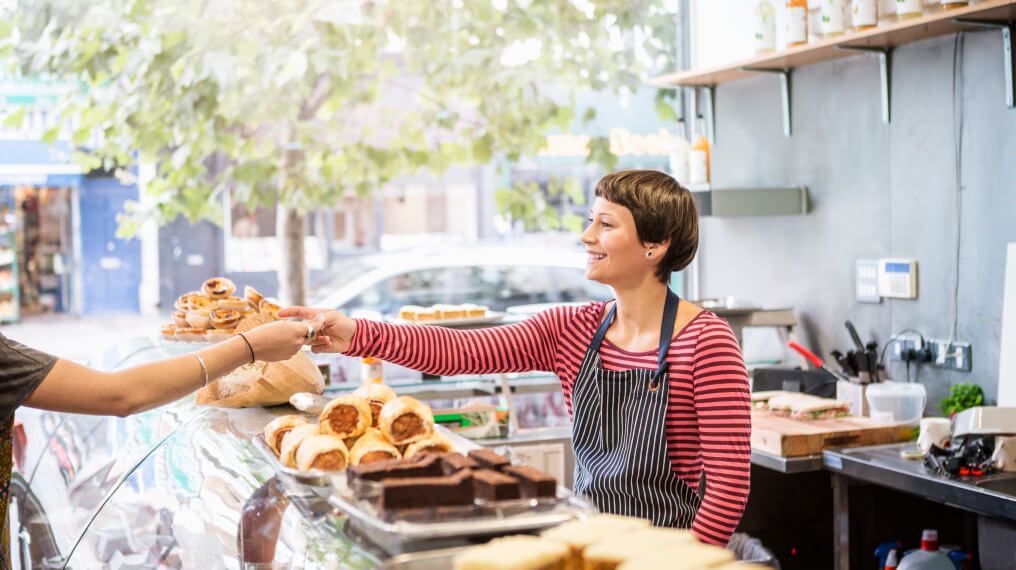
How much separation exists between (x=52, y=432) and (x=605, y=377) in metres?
2.25

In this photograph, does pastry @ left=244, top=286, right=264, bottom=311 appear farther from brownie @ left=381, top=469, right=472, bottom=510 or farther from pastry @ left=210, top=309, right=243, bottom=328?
brownie @ left=381, top=469, right=472, bottom=510

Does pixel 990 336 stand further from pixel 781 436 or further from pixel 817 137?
pixel 817 137

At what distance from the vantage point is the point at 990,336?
371 cm

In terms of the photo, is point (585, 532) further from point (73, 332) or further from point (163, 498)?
point (73, 332)

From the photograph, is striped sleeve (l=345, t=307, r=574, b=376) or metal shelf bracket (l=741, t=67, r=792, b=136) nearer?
striped sleeve (l=345, t=307, r=574, b=376)

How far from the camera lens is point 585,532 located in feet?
4.67

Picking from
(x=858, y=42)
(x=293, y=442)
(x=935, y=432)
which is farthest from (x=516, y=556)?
(x=858, y=42)

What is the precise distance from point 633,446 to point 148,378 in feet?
3.27

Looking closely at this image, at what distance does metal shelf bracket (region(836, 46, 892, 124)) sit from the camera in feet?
13.5

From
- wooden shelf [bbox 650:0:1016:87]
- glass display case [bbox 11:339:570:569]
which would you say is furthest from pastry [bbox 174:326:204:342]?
wooden shelf [bbox 650:0:1016:87]

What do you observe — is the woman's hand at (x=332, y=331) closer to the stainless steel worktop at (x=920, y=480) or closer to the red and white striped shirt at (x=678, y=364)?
the red and white striped shirt at (x=678, y=364)

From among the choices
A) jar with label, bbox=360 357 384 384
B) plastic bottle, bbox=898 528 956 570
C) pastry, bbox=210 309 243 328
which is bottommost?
plastic bottle, bbox=898 528 956 570

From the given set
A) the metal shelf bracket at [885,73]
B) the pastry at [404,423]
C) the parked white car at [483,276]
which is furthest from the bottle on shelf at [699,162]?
the pastry at [404,423]

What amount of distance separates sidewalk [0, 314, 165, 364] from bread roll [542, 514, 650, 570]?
4.28 metres
